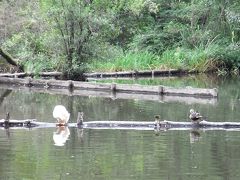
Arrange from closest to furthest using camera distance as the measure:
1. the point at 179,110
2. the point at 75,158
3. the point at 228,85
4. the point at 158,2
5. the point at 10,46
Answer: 1. the point at 75,158
2. the point at 179,110
3. the point at 228,85
4. the point at 10,46
5. the point at 158,2

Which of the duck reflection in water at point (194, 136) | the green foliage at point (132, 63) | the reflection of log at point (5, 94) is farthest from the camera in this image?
the green foliage at point (132, 63)

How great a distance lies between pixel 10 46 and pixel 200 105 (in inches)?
659

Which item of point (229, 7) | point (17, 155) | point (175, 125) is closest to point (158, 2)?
point (229, 7)

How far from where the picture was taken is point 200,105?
25.6 meters

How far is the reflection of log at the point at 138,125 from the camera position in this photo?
64.2ft

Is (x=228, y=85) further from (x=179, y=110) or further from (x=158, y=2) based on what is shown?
(x=158, y=2)

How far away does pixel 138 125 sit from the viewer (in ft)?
65.2

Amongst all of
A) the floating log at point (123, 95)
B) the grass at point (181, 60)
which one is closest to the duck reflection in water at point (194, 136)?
the floating log at point (123, 95)

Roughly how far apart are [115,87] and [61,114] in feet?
39.1

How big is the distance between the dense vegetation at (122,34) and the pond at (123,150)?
9.96 meters

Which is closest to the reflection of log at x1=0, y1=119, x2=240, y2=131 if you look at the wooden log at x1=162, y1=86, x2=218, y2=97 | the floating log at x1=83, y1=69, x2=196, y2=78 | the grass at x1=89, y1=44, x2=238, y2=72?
the wooden log at x1=162, y1=86, x2=218, y2=97

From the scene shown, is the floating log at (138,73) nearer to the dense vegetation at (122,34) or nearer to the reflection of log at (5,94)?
the dense vegetation at (122,34)

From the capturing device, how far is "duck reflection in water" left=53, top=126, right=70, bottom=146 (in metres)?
17.4

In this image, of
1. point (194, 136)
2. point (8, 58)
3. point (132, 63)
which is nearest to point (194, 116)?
point (194, 136)
